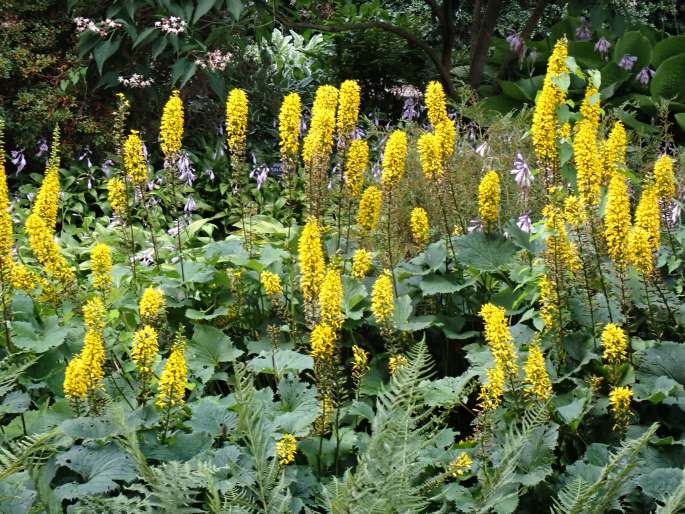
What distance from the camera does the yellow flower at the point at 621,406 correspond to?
241 centimetres

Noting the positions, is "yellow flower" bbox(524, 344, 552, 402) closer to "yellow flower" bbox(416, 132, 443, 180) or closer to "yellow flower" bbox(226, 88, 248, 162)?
"yellow flower" bbox(416, 132, 443, 180)

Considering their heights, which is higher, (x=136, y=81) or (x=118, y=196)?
(x=118, y=196)

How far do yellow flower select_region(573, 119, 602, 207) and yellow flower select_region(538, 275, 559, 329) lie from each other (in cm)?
29

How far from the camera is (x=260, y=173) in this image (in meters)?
6.73

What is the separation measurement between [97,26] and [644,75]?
452 cm

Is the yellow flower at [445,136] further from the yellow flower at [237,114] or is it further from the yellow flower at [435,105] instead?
the yellow flower at [237,114]

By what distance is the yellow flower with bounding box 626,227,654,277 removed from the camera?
8.52 feet

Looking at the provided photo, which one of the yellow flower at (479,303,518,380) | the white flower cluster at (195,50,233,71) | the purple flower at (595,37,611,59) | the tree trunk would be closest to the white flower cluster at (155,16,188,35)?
the white flower cluster at (195,50,233,71)

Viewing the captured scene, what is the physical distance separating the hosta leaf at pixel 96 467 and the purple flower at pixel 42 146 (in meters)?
4.49

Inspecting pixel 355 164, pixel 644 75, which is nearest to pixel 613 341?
pixel 355 164

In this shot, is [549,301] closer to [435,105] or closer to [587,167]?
[587,167]

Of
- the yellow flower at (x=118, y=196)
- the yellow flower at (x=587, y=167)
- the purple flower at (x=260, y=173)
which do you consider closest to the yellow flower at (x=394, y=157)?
the yellow flower at (x=587, y=167)

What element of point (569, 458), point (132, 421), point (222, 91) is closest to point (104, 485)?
point (132, 421)

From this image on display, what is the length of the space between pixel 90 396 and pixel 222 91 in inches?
174
